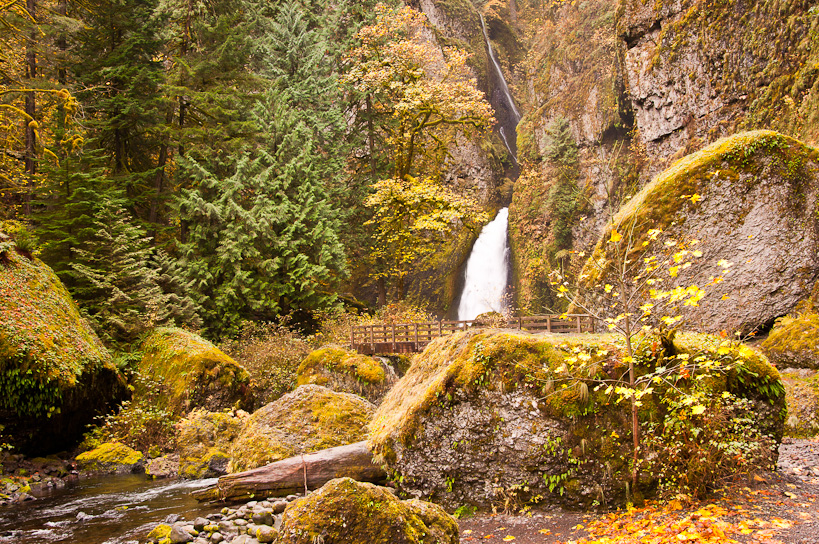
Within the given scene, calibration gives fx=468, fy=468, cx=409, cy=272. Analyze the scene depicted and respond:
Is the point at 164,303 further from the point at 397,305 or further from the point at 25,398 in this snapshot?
the point at 397,305

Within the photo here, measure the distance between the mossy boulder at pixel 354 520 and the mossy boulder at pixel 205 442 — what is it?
6.86 metres

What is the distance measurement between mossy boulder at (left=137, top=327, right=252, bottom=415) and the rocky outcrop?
16.5 meters

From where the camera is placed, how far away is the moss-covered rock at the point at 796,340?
29.6ft

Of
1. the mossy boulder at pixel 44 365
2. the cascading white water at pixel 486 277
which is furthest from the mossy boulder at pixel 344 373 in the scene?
the cascading white water at pixel 486 277

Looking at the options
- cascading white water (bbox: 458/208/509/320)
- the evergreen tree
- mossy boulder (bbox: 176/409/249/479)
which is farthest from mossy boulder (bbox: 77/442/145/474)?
cascading white water (bbox: 458/208/509/320)

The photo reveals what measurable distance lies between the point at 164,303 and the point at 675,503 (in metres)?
14.5

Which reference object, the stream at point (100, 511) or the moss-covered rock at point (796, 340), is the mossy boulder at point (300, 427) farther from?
the moss-covered rock at point (796, 340)

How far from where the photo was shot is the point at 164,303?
14.8 meters

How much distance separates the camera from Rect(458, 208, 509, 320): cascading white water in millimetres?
26078

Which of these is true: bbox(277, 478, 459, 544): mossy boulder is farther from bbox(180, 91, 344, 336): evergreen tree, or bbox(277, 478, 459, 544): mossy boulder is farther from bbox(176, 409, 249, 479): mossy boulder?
bbox(180, 91, 344, 336): evergreen tree

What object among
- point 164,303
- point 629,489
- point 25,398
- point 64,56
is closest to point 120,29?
point 64,56

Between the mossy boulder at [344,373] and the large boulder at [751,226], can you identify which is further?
the mossy boulder at [344,373]

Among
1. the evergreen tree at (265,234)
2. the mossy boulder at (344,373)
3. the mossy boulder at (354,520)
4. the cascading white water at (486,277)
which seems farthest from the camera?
the cascading white water at (486,277)

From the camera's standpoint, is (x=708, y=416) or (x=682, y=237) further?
(x=682, y=237)
